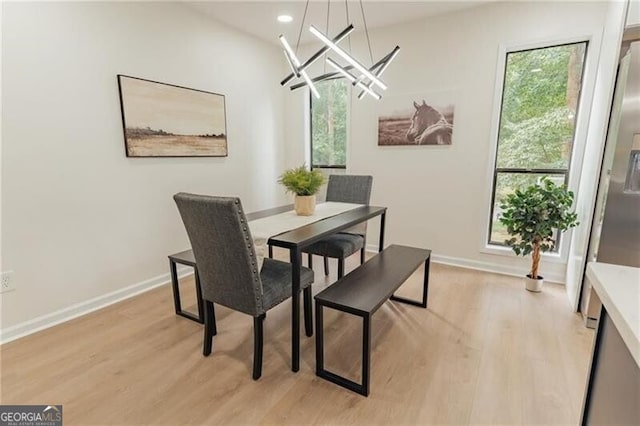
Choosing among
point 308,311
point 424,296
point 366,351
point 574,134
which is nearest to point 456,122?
point 574,134

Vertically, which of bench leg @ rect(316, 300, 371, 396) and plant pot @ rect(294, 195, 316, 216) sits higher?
plant pot @ rect(294, 195, 316, 216)

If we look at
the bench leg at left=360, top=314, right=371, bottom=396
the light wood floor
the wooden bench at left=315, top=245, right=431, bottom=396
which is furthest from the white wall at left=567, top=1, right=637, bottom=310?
the bench leg at left=360, top=314, right=371, bottom=396

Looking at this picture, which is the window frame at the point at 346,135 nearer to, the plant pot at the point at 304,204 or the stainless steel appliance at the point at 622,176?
the plant pot at the point at 304,204

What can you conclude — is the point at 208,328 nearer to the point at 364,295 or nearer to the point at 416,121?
the point at 364,295

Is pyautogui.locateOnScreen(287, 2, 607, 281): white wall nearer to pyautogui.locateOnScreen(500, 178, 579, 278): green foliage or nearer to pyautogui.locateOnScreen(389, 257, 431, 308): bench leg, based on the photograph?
pyautogui.locateOnScreen(500, 178, 579, 278): green foliage

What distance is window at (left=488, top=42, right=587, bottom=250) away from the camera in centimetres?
288

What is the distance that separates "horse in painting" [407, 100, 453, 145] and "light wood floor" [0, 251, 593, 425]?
1750 millimetres

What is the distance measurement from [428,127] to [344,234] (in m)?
1.55

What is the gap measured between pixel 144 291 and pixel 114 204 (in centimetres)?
84

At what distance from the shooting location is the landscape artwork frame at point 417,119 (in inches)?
132

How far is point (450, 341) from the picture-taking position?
2.14 m

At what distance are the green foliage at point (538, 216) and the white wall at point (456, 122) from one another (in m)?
0.45

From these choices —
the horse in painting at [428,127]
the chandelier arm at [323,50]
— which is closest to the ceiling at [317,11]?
the horse in painting at [428,127]

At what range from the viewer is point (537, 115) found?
3027mm
